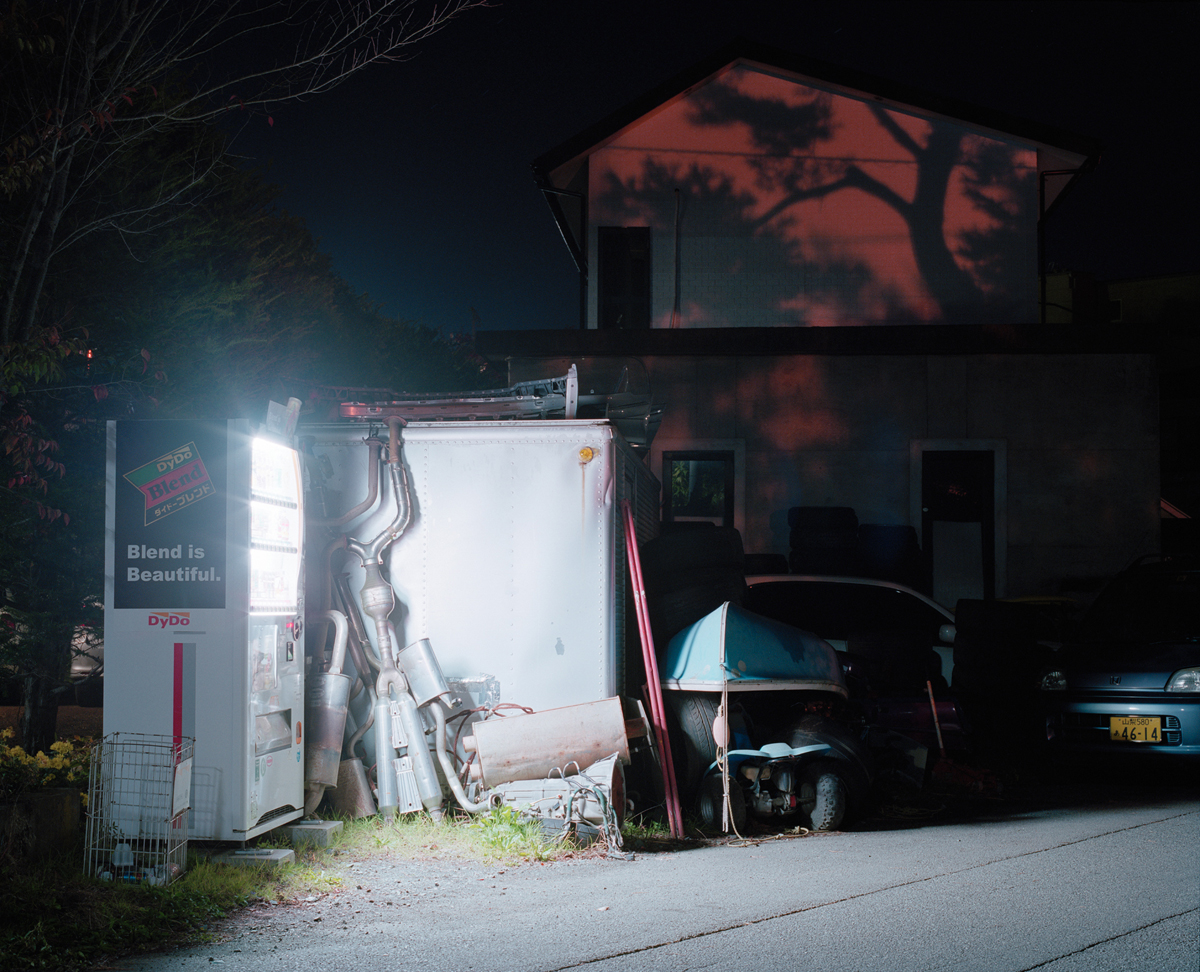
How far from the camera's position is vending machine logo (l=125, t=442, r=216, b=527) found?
612 cm

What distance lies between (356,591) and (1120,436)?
11510mm

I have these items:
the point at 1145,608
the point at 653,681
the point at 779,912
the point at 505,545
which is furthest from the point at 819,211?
the point at 779,912

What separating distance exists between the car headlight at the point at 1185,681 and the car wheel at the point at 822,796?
3351mm

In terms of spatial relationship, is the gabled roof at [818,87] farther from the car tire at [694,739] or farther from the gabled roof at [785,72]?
the car tire at [694,739]

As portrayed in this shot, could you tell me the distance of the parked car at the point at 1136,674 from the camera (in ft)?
27.8

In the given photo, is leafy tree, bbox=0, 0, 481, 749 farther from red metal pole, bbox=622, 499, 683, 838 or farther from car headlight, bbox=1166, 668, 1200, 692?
car headlight, bbox=1166, 668, 1200, 692

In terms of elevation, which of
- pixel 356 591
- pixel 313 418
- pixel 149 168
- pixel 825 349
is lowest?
pixel 356 591

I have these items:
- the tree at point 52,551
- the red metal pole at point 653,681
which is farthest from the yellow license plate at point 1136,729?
the tree at point 52,551

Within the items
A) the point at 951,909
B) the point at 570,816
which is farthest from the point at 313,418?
the point at 951,909

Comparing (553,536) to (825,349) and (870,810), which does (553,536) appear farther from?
(825,349)

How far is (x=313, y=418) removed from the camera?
7992mm

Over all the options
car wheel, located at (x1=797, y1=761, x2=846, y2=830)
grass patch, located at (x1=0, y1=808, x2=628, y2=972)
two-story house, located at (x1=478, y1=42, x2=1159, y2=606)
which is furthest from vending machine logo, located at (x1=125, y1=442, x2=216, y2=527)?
two-story house, located at (x1=478, y1=42, x2=1159, y2=606)

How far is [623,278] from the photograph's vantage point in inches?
696

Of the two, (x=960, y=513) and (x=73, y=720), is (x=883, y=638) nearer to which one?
(x=960, y=513)
